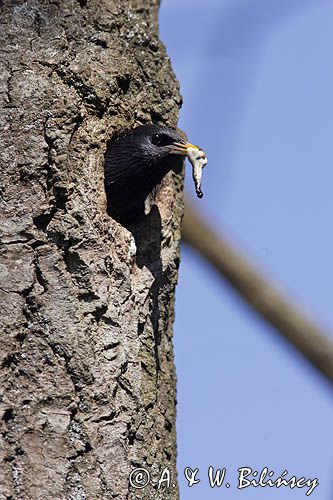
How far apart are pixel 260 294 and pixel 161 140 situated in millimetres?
1878

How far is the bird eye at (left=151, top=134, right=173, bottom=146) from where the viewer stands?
11.7 feet

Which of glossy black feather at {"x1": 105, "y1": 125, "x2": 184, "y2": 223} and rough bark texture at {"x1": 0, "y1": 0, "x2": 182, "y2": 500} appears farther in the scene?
glossy black feather at {"x1": 105, "y1": 125, "x2": 184, "y2": 223}

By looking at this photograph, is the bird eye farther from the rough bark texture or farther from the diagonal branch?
the diagonal branch

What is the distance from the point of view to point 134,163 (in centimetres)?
359

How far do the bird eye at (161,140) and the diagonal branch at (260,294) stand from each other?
5.98 ft

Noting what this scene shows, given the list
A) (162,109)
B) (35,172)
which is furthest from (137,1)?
(35,172)

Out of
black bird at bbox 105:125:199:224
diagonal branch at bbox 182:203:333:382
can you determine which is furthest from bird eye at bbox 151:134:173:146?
diagonal branch at bbox 182:203:333:382

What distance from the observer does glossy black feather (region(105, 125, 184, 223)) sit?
352cm

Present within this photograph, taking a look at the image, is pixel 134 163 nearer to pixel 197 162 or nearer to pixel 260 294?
pixel 197 162

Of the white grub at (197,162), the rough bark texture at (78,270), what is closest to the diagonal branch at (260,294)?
the rough bark texture at (78,270)

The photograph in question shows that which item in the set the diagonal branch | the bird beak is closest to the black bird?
the bird beak

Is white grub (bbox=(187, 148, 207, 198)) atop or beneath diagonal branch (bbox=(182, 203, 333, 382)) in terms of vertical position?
atop

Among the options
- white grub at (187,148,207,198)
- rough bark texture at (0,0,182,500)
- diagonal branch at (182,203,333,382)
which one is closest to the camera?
rough bark texture at (0,0,182,500)

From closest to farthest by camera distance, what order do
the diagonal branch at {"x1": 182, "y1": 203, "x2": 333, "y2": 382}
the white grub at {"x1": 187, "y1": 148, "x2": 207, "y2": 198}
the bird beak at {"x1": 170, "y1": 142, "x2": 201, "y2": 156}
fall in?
the white grub at {"x1": 187, "y1": 148, "x2": 207, "y2": 198}
the bird beak at {"x1": 170, "y1": 142, "x2": 201, "y2": 156}
the diagonal branch at {"x1": 182, "y1": 203, "x2": 333, "y2": 382}
